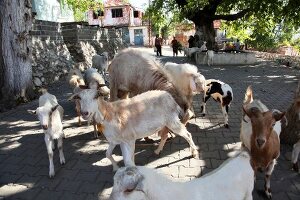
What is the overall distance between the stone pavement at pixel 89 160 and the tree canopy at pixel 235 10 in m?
12.1

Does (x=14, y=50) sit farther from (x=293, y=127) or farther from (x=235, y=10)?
(x=235, y=10)

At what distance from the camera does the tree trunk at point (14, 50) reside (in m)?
10.1

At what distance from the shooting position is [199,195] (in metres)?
2.76

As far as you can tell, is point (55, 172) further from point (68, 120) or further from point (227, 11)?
point (227, 11)

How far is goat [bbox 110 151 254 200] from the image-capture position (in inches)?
91.0

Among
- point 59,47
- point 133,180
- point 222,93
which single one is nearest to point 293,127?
point 222,93

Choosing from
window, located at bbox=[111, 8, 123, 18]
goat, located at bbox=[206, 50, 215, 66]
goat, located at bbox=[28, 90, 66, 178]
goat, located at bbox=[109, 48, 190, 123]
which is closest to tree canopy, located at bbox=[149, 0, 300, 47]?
goat, located at bbox=[206, 50, 215, 66]

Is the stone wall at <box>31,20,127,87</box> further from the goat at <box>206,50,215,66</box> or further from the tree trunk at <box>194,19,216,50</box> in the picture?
the tree trunk at <box>194,19,216,50</box>

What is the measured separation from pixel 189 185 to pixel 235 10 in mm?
23307

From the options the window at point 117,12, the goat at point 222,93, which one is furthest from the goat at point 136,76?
the window at point 117,12

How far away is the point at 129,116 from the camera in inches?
202

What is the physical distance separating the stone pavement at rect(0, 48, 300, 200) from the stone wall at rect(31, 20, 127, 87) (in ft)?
15.8

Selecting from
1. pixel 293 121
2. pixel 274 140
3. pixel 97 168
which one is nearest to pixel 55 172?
pixel 97 168

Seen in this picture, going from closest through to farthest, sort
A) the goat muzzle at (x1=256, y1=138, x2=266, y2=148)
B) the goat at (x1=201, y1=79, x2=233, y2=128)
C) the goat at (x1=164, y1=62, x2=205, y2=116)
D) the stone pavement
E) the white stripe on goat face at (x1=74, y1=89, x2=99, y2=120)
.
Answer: the goat muzzle at (x1=256, y1=138, x2=266, y2=148) < the white stripe on goat face at (x1=74, y1=89, x2=99, y2=120) < the stone pavement < the goat at (x1=164, y1=62, x2=205, y2=116) < the goat at (x1=201, y1=79, x2=233, y2=128)
